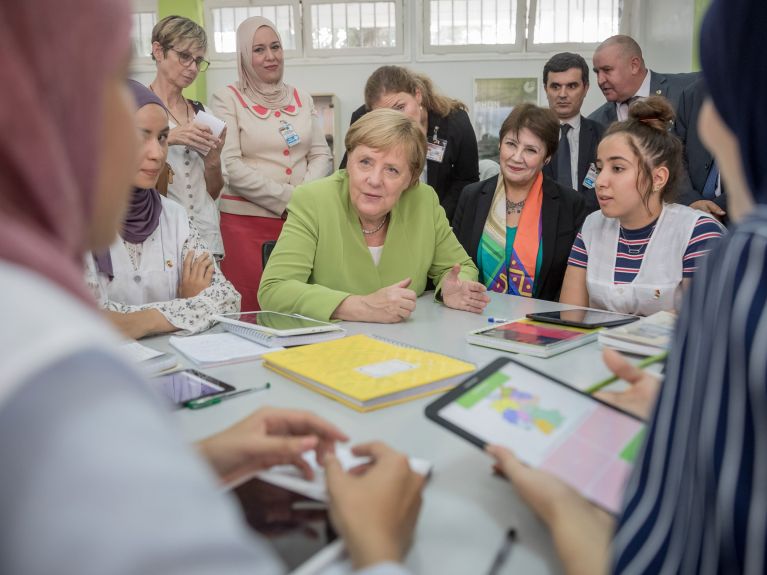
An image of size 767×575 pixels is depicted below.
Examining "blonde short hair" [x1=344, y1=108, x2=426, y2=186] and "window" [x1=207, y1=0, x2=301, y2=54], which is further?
"window" [x1=207, y1=0, x2=301, y2=54]

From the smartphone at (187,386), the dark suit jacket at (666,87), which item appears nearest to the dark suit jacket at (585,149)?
the dark suit jacket at (666,87)

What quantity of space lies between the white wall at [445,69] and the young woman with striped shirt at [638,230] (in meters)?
3.18

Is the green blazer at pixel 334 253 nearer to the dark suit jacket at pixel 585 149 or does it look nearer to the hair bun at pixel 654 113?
the hair bun at pixel 654 113

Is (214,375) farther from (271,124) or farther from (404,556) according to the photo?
(271,124)

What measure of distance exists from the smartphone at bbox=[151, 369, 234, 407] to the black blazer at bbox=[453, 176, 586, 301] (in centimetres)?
181

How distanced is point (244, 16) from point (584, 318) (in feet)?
16.9

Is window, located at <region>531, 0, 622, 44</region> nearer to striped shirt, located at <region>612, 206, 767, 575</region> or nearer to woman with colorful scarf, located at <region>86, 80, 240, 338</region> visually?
woman with colorful scarf, located at <region>86, 80, 240, 338</region>

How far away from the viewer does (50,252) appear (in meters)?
0.40

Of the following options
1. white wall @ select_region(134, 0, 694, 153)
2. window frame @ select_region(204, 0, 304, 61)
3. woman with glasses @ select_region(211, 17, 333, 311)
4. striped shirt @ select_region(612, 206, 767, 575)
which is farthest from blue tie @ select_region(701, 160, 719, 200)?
window frame @ select_region(204, 0, 304, 61)

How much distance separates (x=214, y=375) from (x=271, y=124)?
225 cm

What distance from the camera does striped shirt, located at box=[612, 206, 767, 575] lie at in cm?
58

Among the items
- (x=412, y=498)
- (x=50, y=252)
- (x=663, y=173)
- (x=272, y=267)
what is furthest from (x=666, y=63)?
(x=50, y=252)

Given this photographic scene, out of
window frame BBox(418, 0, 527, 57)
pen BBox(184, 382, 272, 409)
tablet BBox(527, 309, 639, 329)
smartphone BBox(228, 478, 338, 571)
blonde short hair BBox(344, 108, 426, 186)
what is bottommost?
tablet BBox(527, 309, 639, 329)

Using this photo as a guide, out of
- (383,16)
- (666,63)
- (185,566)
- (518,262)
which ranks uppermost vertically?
(383,16)
